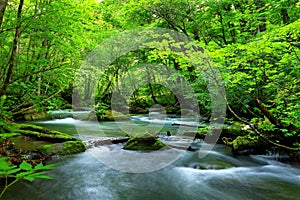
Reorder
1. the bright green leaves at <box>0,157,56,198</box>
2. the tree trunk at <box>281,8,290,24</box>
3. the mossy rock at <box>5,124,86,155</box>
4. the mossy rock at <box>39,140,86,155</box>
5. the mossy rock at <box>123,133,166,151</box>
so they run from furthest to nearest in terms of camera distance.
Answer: the tree trunk at <box>281,8,290,24</box> < the mossy rock at <box>123,133,166,151</box> < the mossy rock at <box>5,124,86,155</box> < the mossy rock at <box>39,140,86,155</box> < the bright green leaves at <box>0,157,56,198</box>

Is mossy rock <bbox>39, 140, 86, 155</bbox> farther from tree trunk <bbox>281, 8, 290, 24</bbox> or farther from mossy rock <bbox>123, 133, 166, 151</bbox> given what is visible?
tree trunk <bbox>281, 8, 290, 24</bbox>

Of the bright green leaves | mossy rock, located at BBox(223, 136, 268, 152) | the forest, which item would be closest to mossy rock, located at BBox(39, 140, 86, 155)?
the forest

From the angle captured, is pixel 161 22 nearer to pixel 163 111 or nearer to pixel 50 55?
pixel 50 55

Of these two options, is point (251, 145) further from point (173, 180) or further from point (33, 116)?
point (33, 116)

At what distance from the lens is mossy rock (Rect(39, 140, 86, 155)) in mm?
6186

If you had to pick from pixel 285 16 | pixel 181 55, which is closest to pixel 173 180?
pixel 181 55

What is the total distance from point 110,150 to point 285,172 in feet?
18.1

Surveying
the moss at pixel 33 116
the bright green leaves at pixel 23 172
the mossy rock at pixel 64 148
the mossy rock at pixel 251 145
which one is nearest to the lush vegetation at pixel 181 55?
the mossy rock at pixel 251 145

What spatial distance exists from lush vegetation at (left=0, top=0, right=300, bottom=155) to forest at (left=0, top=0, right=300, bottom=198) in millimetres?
28

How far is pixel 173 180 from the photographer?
530 centimetres

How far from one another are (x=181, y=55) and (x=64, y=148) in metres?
4.65

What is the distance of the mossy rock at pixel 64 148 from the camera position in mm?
6186

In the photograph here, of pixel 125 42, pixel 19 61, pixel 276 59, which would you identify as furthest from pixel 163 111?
pixel 19 61

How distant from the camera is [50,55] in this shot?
19.7ft
